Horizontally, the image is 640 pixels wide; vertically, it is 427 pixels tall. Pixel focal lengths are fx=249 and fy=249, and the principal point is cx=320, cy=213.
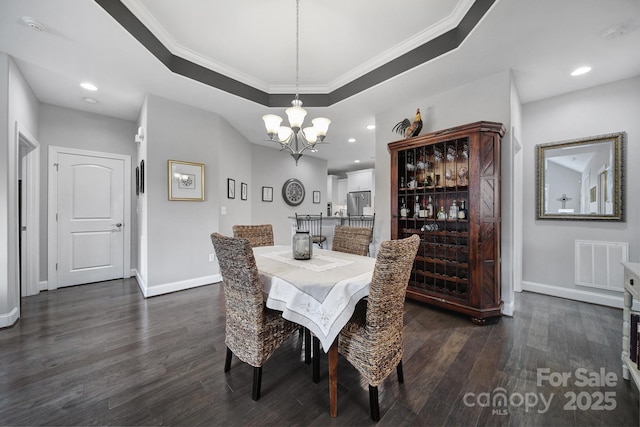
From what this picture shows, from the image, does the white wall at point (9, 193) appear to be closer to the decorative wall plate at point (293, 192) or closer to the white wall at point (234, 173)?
the white wall at point (234, 173)

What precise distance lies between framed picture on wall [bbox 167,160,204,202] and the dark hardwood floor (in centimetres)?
159

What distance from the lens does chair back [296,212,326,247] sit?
4.50 metres

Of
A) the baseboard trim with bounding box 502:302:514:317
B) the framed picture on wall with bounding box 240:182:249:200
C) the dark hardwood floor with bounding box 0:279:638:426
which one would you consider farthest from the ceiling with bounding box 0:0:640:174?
the dark hardwood floor with bounding box 0:279:638:426

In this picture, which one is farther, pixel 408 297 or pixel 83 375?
pixel 408 297

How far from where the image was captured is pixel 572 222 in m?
3.18

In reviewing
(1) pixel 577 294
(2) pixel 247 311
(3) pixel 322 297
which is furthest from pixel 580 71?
(2) pixel 247 311

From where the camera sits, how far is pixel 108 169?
4000mm

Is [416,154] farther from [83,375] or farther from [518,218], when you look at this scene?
[83,375]

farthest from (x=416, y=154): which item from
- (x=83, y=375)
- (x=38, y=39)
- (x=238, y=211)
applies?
(x=38, y=39)

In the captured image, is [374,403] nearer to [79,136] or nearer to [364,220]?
[364,220]

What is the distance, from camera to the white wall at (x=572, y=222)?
280 centimetres

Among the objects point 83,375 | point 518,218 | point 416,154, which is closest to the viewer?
point 83,375

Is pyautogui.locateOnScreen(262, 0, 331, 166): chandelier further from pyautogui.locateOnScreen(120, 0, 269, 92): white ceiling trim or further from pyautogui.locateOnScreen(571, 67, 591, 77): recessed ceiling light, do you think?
pyautogui.locateOnScreen(571, 67, 591, 77): recessed ceiling light

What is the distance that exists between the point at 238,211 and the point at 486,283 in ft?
13.1
